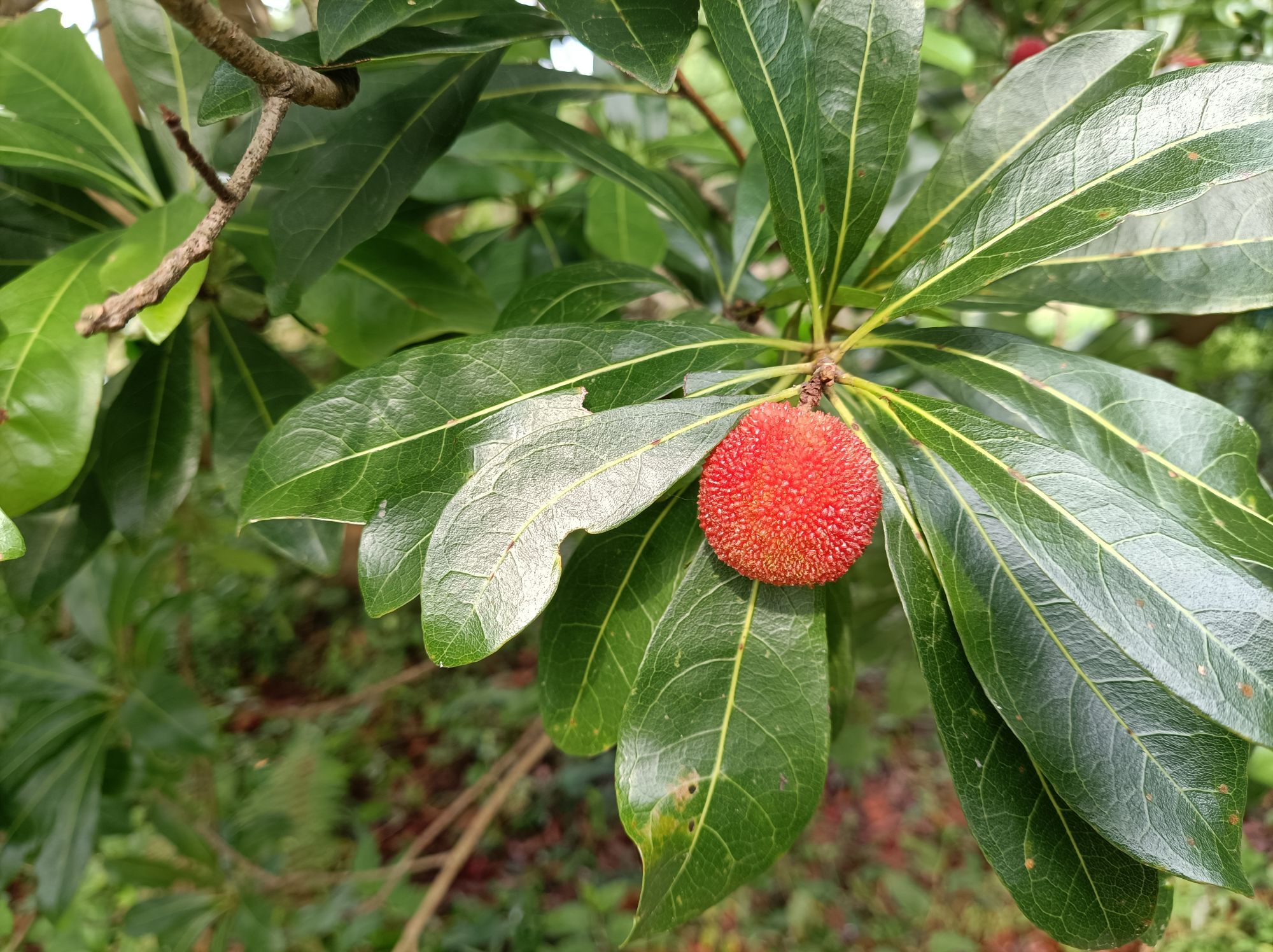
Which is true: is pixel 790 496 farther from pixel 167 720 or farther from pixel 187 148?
pixel 167 720

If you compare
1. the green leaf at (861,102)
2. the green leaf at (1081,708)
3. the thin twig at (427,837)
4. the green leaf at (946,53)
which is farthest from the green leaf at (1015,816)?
the thin twig at (427,837)

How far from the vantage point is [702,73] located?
3.00 m

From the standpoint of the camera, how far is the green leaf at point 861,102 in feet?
1.93

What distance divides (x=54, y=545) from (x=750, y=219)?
914 millimetres

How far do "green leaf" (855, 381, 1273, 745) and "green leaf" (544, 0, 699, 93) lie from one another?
330mm

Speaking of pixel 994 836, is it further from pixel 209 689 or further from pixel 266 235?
pixel 209 689

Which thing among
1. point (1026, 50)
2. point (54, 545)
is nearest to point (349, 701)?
point (54, 545)

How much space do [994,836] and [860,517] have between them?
0.82 feet

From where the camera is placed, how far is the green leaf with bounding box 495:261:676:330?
72cm

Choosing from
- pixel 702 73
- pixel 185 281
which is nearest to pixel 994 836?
pixel 185 281

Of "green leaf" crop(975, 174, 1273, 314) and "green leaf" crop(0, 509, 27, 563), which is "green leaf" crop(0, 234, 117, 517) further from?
"green leaf" crop(975, 174, 1273, 314)

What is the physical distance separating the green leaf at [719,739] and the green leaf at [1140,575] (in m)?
0.18

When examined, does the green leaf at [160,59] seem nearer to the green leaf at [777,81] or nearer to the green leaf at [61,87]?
the green leaf at [61,87]

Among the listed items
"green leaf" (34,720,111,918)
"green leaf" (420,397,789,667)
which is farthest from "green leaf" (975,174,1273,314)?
"green leaf" (34,720,111,918)
